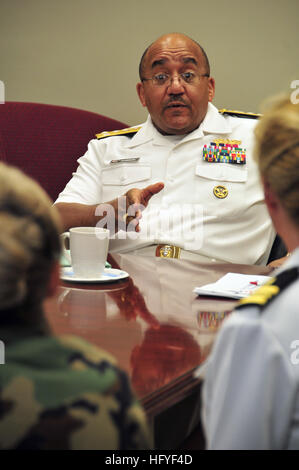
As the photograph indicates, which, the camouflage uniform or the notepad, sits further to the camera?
the notepad

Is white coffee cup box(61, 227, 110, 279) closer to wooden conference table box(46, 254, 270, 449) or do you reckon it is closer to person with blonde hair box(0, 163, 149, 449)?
wooden conference table box(46, 254, 270, 449)

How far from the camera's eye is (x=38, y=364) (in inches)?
17.0

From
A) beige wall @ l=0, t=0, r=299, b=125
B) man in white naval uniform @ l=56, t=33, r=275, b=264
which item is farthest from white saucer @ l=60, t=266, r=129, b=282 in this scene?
beige wall @ l=0, t=0, r=299, b=125

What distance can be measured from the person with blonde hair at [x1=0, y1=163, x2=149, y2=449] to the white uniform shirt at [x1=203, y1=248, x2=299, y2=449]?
14 centimetres

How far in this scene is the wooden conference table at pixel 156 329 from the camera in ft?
2.35

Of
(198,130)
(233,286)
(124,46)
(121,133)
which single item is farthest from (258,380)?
(124,46)

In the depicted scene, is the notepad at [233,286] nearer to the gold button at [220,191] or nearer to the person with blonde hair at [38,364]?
the person with blonde hair at [38,364]

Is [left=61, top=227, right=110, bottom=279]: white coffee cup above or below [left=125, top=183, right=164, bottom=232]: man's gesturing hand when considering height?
below

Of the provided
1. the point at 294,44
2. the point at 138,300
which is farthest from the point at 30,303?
the point at 294,44

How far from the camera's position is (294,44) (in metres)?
2.46

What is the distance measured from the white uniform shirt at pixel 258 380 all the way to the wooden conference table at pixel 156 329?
0.12m

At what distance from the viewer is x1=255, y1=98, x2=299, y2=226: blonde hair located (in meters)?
0.59

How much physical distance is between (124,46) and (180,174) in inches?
34.5
